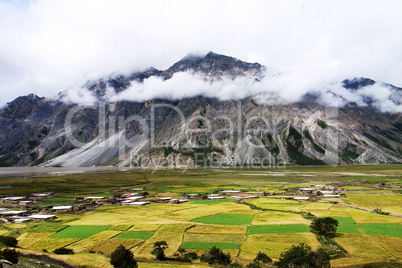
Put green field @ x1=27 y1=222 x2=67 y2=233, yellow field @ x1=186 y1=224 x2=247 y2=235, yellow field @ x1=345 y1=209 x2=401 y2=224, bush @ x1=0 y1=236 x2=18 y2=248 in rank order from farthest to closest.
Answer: yellow field @ x1=345 y1=209 x2=401 y2=224, green field @ x1=27 y1=222 x2=67 y2=233, yellow field @ x1=186 y1=224 x2=247 y2=235, bush @ x1=0 y1=236 x2=18 y2=248

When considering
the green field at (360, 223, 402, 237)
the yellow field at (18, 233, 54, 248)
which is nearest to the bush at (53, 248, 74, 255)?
the yellow field at (18, 233, 54, 248)

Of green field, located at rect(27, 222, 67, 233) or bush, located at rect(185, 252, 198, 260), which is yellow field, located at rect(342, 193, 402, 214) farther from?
green field, located at rect(27, 222, 67, 233)

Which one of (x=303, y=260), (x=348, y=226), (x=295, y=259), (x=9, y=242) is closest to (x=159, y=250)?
(x=295, y=259)

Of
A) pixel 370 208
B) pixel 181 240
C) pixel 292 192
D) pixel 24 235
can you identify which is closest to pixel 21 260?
pixel 24 235

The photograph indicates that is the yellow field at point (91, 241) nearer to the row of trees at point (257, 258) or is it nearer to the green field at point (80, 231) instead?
the green field at point (80, 231)

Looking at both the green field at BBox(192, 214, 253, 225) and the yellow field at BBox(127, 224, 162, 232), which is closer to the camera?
the yellow field at BBox(127, 224, 162, 232)

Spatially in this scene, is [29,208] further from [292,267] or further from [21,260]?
[292,267]

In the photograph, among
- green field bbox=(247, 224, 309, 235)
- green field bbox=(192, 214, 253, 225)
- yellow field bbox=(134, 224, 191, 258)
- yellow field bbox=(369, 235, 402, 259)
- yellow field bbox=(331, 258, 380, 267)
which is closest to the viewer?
yellow field bbox=(331, 258, 380, 267)
